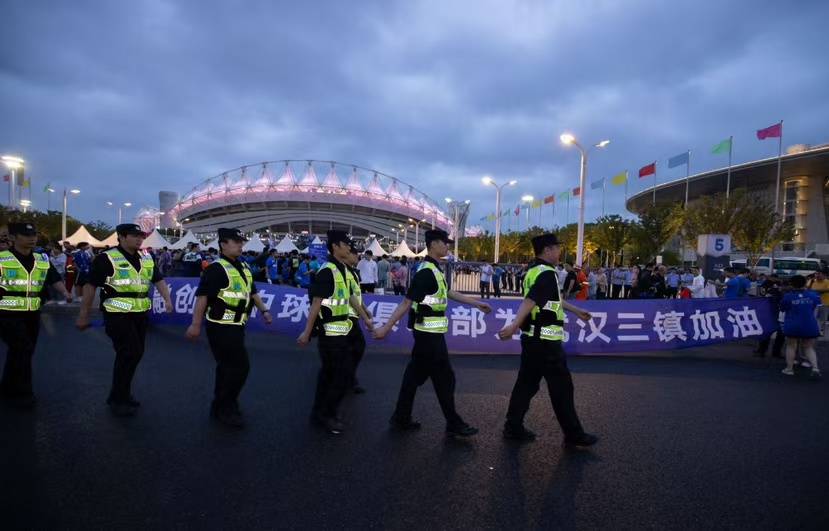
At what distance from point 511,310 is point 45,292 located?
20.6 ft

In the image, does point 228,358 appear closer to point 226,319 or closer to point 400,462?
point 226,319

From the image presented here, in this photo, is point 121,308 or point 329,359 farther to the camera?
point 121,308

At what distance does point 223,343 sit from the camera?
4.26 metres

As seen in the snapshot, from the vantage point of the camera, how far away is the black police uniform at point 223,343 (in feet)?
13.9

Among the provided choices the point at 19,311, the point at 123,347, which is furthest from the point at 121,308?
the point at 19,311

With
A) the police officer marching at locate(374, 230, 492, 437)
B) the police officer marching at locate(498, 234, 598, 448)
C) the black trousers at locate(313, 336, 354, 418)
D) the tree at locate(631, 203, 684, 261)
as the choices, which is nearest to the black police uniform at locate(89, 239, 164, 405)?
the black trousers at locate(313, 336, 354, 418)

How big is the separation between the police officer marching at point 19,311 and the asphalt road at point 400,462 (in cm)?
33

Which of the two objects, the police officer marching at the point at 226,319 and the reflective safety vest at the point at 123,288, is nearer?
the police officer marching at the point at 226,319

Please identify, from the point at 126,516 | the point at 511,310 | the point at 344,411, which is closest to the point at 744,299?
the point at 511,310

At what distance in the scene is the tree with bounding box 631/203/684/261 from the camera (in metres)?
36.4

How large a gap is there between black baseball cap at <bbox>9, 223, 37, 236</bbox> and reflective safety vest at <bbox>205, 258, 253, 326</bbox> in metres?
2.29

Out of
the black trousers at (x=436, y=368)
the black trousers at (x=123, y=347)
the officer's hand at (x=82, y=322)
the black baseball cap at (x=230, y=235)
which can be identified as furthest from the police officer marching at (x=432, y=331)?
A: the officer's hand at (x=82, y=322)

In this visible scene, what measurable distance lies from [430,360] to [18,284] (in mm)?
4171

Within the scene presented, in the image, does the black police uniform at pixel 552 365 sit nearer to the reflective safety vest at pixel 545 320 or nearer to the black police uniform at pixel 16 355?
the reflective safety vest at pixel 545 320
